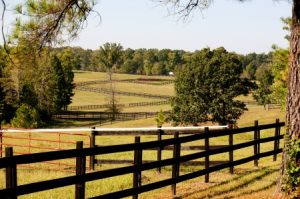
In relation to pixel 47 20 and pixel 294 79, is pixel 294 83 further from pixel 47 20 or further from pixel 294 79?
pixel 47 20

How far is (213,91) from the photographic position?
203 ft

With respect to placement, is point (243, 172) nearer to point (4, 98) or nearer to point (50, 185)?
point (50, 185)

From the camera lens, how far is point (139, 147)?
9148mm

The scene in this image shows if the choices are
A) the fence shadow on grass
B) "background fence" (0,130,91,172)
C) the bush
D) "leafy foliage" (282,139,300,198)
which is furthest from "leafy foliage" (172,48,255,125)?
"leafy foliage" (282,139,300,198)

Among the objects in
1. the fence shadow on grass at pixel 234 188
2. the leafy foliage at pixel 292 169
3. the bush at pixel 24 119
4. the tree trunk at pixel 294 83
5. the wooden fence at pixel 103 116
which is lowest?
the wooden fence at pixel 103 116

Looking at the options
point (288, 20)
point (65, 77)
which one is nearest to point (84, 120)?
point (65, 77)

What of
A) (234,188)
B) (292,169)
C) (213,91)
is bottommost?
(234,188)

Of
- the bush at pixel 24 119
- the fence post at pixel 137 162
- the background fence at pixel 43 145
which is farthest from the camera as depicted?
the bush at pixel 24 119

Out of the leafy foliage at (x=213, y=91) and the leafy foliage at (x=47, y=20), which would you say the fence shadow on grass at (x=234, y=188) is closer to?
the leafy foliage at (x=47, y=20)

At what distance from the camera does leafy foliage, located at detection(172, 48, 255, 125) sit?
2403 inches

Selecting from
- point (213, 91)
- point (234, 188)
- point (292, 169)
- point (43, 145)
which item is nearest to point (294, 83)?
point (292, 169)

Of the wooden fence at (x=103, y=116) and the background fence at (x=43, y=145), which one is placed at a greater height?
the background fence at (x=43, y=145)

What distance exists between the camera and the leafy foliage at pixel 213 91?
2403 inches

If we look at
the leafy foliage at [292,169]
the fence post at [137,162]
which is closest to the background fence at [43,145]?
the fence post at [137,162]
